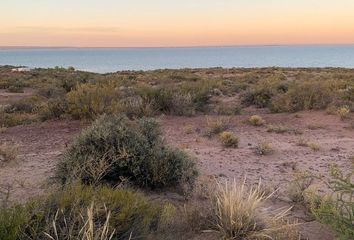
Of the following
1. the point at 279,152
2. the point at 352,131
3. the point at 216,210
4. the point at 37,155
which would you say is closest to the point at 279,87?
the point at 352,131

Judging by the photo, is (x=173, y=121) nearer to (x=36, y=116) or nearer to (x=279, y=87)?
(x=36, y=116)

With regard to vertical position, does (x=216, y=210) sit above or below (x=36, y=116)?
above

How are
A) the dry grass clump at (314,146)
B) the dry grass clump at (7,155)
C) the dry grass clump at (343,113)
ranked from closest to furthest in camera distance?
the dry grass clump at (7,155), the dry grass clump at (314,146), the dry grass clump at (343,113)

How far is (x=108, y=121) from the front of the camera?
7520mm

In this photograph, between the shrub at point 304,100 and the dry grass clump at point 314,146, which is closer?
the dry grass clump at point 314,146

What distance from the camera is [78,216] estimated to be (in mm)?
4223

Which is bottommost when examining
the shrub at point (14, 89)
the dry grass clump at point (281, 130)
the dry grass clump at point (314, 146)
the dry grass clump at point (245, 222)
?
the shrub at point (14, 89)

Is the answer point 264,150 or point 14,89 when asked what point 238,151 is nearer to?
point 264,150

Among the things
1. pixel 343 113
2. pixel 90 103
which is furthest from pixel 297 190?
pixel 343 113

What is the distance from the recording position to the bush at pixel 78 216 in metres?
4.02

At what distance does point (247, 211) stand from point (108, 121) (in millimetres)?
3307

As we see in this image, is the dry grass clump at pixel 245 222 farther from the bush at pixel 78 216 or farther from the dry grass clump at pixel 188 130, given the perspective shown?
the dry grass clump at pixel 188 130

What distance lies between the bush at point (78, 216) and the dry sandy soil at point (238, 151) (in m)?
1.75

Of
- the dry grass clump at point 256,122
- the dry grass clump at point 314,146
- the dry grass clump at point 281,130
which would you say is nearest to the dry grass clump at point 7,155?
the dry grass clump at point 314,146
